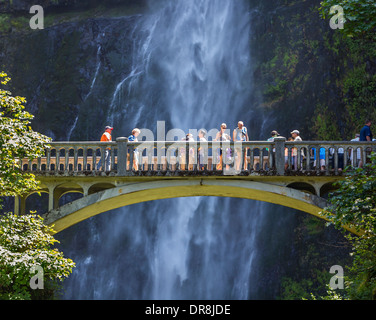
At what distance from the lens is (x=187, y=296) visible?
33781 mm

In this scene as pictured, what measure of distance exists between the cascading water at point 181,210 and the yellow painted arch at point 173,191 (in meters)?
12.1

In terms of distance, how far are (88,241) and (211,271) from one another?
7.04 meters

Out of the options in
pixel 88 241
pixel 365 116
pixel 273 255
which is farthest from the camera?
pixel 88 241

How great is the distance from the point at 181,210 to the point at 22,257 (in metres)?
18.3

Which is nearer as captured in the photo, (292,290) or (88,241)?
(292,290)

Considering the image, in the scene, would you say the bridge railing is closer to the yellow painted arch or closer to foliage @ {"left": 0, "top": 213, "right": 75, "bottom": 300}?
the yellow painted arch

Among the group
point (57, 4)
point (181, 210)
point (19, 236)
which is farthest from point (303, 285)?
point (57, 4)

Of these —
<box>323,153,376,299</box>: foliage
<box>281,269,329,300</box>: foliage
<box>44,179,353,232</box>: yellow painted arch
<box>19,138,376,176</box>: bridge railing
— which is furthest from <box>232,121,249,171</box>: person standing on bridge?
<box>281,269,329,300</box>: foliage

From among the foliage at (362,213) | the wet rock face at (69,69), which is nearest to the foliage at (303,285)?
the foliage at (362,213)

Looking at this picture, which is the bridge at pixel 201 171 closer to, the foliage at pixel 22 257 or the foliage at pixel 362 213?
the foliage at pixel 22 257

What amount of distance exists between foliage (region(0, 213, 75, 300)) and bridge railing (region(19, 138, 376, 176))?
2.87m
